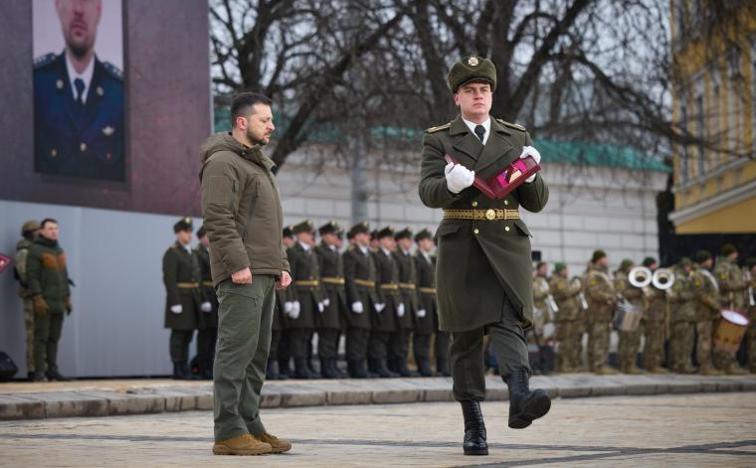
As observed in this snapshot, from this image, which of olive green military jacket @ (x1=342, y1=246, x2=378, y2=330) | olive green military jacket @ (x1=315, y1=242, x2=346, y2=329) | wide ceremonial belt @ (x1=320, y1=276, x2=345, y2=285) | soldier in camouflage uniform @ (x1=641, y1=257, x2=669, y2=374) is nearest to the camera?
olive green military jacket @ (x1=315, y1=242, x2=346, y2=329)

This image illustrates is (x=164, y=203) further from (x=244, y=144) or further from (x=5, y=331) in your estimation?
(x=244, y=144)

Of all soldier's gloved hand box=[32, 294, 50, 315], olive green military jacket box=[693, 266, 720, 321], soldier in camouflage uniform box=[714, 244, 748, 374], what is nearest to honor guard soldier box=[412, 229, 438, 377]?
olive green military jacket box=[693, 266, 720, 321]

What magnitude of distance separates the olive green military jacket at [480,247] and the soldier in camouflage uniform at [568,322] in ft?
52.7

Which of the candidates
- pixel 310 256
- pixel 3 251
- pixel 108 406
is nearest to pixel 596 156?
pixel 310 256

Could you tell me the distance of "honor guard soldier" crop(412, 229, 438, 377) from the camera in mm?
21875

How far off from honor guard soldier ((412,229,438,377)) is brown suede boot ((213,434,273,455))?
44.8ft

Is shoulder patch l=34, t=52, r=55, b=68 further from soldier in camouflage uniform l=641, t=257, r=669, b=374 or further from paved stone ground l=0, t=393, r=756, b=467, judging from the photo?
soldier in camouflage uniform l=641, t=257, r=669, b=374

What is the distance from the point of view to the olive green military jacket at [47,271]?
54.9 feet

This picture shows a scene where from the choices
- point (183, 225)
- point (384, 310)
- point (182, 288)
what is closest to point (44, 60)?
point (183, 225)

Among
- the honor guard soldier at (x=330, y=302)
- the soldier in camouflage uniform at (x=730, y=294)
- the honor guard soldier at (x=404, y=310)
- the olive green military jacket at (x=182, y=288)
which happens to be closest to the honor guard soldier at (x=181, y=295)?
the olive green military jacket at (x=182, y=288)

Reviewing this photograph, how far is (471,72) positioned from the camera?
26.3ft

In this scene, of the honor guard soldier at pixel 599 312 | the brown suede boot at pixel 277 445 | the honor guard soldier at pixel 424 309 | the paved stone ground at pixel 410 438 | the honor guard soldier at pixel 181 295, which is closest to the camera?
the paved stone ground at pixel 410 438

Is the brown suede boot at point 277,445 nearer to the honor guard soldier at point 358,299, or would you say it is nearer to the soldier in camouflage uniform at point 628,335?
the honor guard soldier at point 358,299

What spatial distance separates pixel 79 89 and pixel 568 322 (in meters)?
9.31
